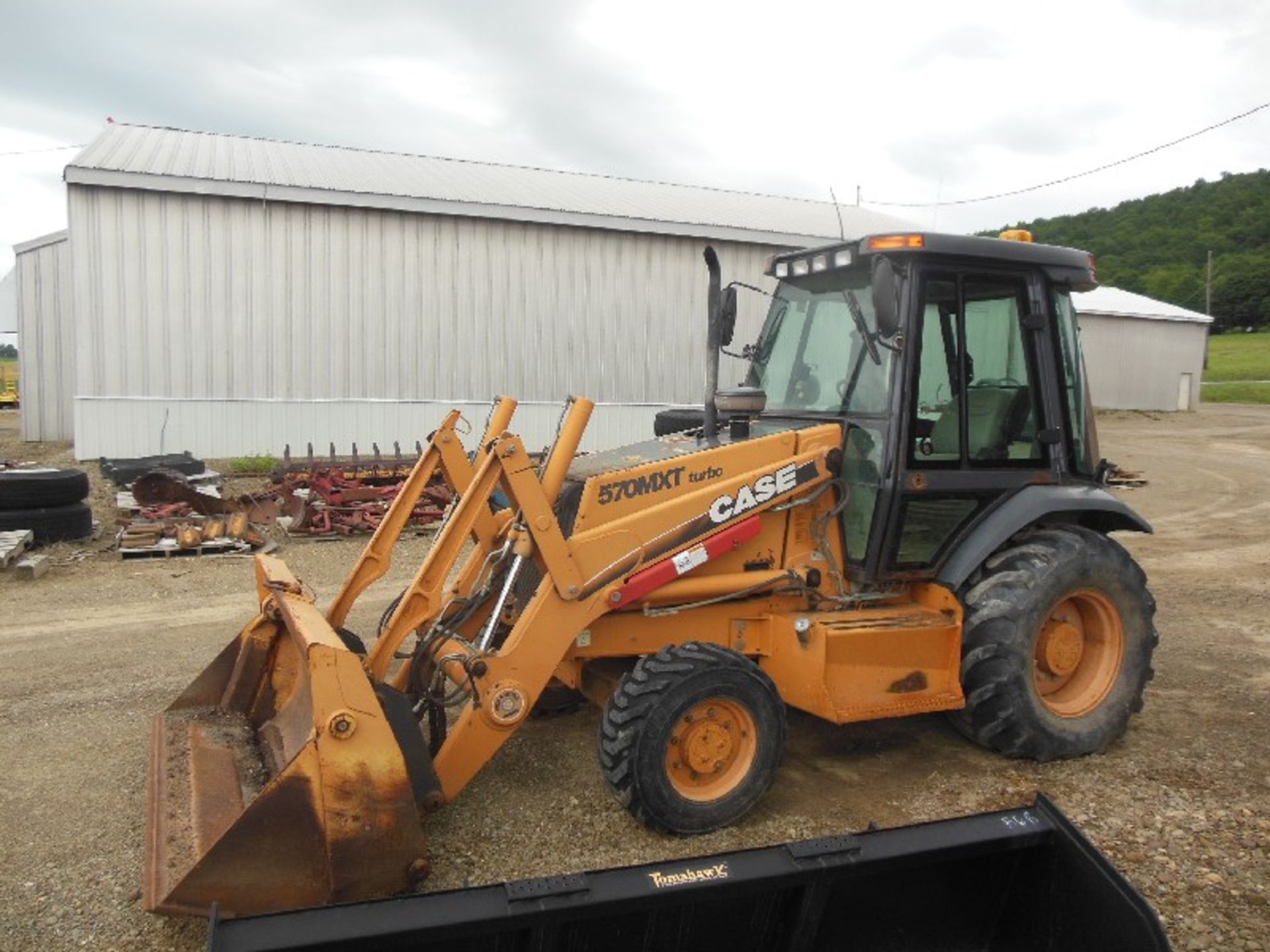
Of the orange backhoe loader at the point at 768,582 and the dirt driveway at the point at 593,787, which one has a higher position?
the orange backhoe loader at the point at 768,582

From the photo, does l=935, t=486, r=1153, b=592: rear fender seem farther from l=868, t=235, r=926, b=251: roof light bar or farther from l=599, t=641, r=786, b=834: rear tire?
l=868, t=235, r=926, b=251: roof light bar

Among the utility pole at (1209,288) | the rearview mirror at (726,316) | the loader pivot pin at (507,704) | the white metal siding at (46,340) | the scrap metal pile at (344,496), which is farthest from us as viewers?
the utility pole at (1209,288)

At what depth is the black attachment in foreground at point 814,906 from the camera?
268cm

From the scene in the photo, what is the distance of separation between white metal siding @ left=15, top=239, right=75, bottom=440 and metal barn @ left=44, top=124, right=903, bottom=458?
1.05ft

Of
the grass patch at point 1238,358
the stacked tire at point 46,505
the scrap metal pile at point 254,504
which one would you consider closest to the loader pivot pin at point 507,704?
the scrap metal pile at point 254,504

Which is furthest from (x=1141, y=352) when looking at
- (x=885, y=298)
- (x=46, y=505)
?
(x=885, y=298)

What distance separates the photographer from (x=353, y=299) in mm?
16391

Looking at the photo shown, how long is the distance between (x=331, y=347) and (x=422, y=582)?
1267 centimetres

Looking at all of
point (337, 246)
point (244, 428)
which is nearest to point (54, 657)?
point (244, 428)

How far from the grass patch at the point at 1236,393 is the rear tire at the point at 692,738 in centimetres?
3621

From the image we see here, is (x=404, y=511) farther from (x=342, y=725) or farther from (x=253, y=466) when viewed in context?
(x=253, y=466)

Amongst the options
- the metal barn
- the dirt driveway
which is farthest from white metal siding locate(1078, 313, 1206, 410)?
the dirt driveway

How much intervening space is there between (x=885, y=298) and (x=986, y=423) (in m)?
1.13

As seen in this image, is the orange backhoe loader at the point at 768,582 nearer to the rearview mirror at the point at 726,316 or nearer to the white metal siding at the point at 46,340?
the rearview mirror at the point at 726,316
